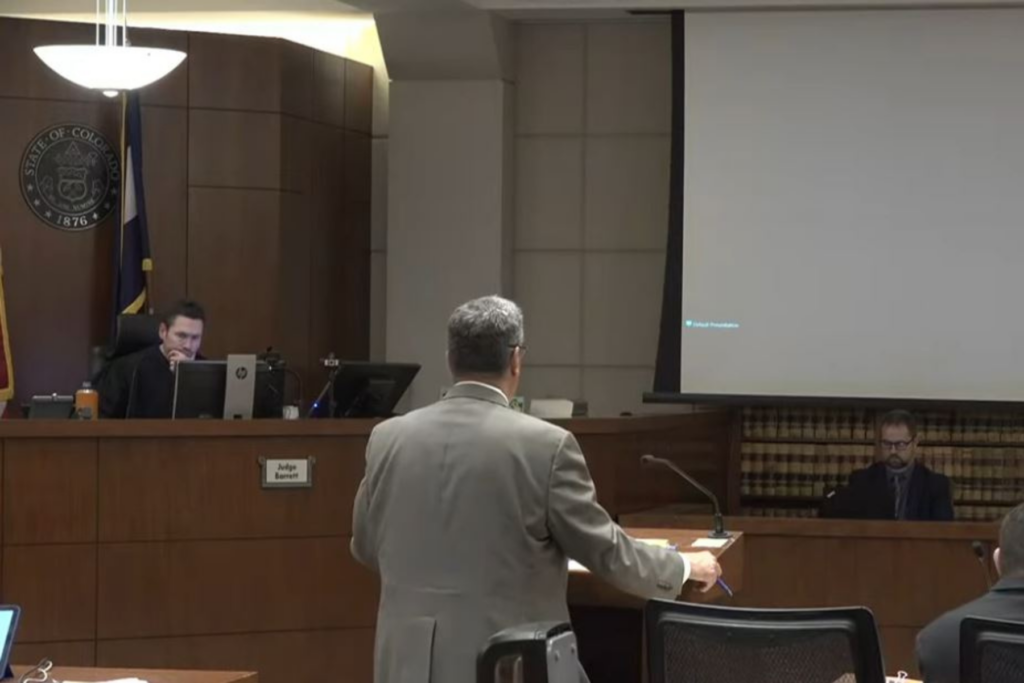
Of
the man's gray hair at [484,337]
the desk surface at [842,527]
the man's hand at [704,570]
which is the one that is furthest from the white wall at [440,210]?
the man's gray hair at [484,337]

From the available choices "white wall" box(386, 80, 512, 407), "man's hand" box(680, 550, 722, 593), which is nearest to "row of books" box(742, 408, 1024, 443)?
"white wall" box(386, 80, 512, 407)

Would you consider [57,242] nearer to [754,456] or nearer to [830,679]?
[754,456]

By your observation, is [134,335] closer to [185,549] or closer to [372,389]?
[372,389]

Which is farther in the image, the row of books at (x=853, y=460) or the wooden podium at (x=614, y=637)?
the row of books at (x=853, y=460)

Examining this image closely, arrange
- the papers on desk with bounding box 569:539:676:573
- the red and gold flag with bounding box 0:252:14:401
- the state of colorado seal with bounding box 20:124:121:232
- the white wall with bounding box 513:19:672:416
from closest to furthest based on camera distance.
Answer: the papers on desk with bounding box 569:539:676:573 < the red and gold flag with bounding box 0:252:14:401 < the state of colorado seal with bounding box 20:124:121:232 < the white wall with bounding box 513:19:672:416

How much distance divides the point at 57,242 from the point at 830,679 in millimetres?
6243

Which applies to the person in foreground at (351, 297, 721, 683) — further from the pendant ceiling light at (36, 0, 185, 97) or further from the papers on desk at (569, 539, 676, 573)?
the pendant ceiling light at (36, 0, 185, 97)

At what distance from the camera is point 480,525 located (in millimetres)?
3588

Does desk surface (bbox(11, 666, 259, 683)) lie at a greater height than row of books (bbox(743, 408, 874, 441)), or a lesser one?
lesser

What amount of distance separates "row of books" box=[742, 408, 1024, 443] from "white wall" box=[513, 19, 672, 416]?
0.75m

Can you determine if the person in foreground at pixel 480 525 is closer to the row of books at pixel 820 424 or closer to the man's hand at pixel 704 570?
the man's hand at pixel 704 570

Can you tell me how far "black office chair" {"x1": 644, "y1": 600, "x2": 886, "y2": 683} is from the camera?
2.93m

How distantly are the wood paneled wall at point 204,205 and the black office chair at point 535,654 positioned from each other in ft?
20.4

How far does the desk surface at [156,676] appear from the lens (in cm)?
344
